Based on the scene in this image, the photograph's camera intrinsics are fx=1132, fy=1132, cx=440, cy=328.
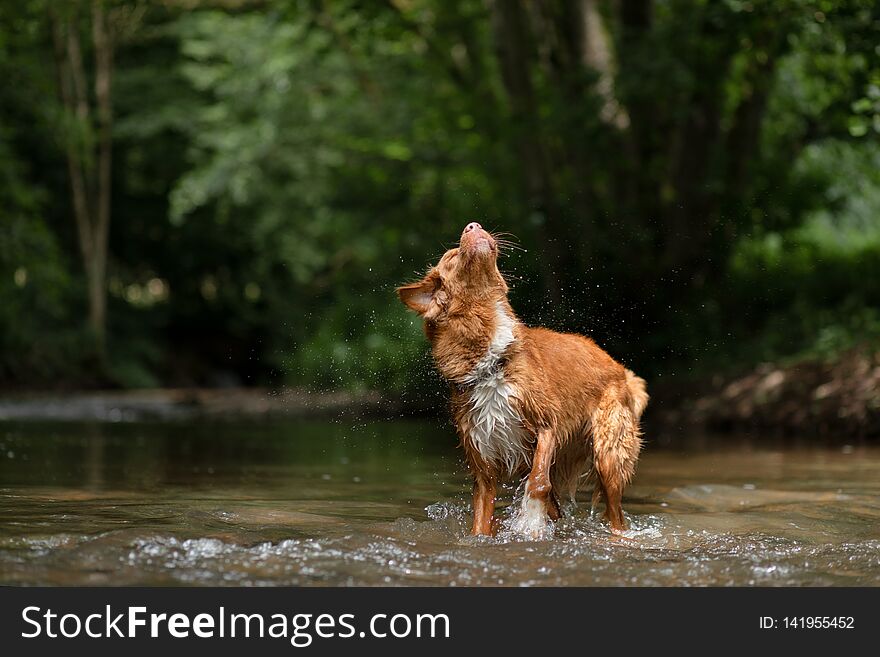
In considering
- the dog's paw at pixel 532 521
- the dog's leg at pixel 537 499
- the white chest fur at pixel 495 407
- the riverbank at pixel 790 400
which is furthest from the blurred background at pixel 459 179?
the dog's paw at pixel 532 521

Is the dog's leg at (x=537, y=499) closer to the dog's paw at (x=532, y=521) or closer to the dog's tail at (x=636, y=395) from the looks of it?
the dog's paw at (x=532, y=521)

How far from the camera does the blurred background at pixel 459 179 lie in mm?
15500

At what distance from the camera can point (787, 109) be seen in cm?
2156

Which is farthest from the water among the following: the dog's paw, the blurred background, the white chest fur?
the blurred background

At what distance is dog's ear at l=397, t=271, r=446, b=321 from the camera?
21.2 ft

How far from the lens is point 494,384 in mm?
6387

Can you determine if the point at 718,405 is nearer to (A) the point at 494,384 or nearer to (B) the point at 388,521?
(B) the point at 388,521

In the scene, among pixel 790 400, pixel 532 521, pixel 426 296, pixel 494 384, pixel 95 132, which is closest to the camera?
pixel 532 521

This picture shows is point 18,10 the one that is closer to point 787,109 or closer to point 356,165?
point 356,165

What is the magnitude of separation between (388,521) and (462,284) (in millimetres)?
1587

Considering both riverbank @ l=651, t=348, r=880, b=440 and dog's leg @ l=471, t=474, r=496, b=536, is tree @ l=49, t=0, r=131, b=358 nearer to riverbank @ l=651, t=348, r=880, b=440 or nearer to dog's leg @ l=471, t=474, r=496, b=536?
riverbank @ l=651, t=348, r=880, b=440

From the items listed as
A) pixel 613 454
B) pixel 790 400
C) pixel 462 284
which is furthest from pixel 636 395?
pixel 790 400

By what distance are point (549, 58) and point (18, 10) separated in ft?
28.3

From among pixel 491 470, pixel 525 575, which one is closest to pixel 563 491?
pixel 491 470
